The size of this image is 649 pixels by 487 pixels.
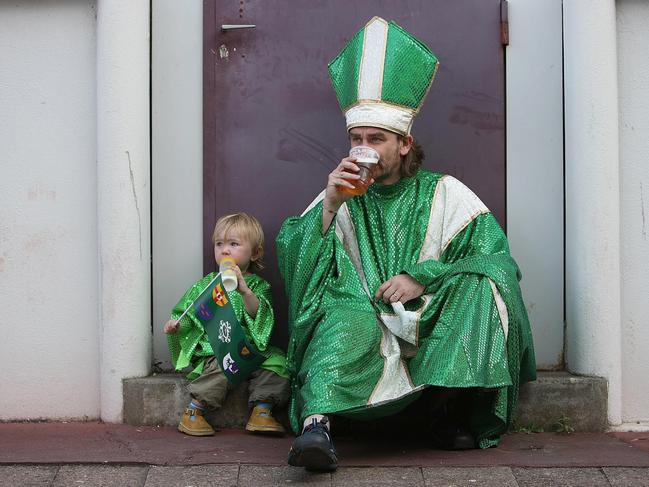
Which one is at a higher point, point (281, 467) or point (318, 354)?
point (318, 354)

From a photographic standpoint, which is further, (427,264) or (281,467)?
(427,264)

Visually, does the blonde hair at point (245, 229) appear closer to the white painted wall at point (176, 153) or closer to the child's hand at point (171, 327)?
the white painted wall at point (176, 153)

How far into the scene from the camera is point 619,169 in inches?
205

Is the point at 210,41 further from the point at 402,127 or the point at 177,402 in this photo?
the point at 177,402

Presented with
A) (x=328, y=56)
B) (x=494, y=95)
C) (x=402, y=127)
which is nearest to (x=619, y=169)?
(x=494, y=95)

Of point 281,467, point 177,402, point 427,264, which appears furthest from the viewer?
point 177,402

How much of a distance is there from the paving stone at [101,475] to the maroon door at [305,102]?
1117mm

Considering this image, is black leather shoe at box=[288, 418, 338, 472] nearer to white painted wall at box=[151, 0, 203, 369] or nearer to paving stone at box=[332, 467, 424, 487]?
paving stone at box=[332, 467, 424, 487]

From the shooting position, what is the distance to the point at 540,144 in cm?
539

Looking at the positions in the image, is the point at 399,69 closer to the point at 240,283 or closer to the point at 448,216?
the point at 448,216

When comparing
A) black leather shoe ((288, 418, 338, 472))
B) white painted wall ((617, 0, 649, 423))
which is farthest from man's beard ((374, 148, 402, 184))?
black leather shoe ((288, 418, 338, 472))

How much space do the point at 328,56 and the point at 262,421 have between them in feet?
5.27

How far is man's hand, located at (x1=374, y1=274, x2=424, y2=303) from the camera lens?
15.6 feet

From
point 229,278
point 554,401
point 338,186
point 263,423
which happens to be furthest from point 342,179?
point 554,401
